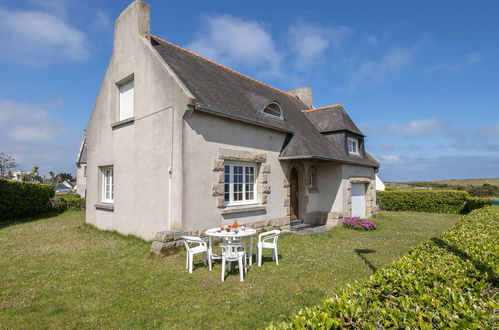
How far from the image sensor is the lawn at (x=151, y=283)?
443 cm

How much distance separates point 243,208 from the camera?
994 cm

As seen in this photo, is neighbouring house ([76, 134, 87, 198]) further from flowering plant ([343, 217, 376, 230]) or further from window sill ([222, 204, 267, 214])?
flowering plant ([343, 217, 376, 230])

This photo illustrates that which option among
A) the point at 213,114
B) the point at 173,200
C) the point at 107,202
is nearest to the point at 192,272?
the point at 173,200

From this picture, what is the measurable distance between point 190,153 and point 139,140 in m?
2.56

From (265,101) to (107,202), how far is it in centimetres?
768

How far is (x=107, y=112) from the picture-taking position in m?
11.7

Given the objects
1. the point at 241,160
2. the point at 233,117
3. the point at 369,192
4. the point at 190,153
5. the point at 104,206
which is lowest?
the point at 104,206

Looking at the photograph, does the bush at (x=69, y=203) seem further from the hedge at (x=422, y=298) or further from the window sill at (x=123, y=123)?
the hedge at (x=422, y=298)

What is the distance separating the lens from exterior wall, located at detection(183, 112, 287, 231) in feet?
28.2

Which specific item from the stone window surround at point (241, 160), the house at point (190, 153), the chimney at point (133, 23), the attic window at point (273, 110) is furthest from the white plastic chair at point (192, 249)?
the chimney at point (133, 23)

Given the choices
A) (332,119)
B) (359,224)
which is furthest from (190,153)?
(332,119)

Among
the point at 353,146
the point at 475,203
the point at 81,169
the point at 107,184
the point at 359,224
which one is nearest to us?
the point at 107,184

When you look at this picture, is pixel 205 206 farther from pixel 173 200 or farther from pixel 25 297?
pixel 25 297

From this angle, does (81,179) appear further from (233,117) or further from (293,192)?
(233,117)
